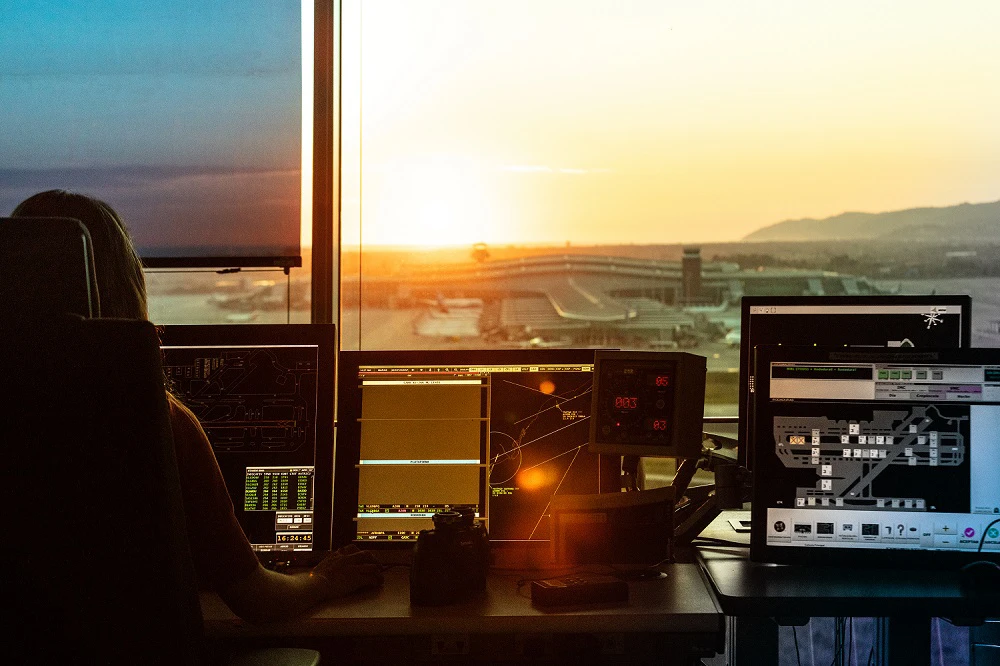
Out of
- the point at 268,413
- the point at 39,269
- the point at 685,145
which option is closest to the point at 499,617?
the point at 268,413

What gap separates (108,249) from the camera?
4.11 feet

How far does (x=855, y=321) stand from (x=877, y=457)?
392mm

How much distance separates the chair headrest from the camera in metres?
0.84

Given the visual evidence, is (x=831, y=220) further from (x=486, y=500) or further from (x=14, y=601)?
(x=14, y=601)

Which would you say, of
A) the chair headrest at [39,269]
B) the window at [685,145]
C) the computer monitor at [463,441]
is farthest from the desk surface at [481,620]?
the window at [685,145]

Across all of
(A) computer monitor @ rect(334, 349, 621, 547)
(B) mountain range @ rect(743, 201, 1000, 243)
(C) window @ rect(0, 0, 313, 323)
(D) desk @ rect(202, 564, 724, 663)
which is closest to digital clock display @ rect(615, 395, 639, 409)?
(A) computer monitor @ rect(334, 349, 621, 547)

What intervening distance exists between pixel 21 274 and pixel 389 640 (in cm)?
129

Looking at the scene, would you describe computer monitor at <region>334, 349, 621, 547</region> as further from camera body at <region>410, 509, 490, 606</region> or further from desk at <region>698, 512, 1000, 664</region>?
desk at <region>698, 512, 1000, 664</region>

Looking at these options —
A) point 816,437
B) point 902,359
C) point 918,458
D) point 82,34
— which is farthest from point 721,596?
point 82,34

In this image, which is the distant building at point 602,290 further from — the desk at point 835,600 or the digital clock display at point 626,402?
the desk at point 835,600

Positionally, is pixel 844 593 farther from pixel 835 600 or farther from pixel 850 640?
pixel 850 640

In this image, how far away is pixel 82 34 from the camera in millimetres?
2928

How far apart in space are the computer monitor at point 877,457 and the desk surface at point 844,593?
3cm

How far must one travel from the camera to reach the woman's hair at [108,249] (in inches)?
49.0
